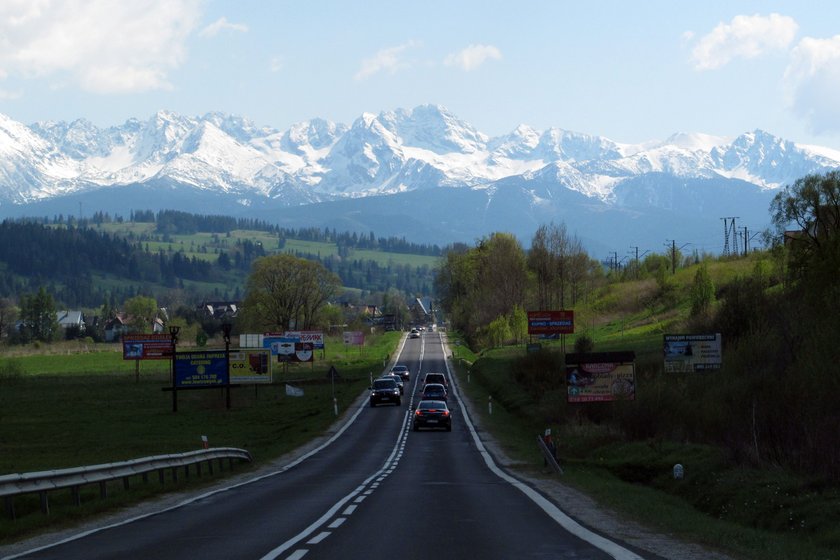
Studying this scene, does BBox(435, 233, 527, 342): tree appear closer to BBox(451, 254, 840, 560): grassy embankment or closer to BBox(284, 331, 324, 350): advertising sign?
BBox(284, 331, 324, 350): advertising sign

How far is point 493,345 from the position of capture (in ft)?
404

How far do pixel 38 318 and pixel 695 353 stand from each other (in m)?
148

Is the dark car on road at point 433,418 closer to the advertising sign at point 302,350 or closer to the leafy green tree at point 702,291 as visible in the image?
the leafy green tree at point 702,291

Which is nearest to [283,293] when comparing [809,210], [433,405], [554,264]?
[554,264]

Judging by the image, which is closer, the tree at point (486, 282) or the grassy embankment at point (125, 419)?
the grassy embankment at point (125, 419)

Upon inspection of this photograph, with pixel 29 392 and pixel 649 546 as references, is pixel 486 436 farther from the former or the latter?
pixel 29 392

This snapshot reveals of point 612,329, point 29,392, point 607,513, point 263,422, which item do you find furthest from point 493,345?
point 607,513

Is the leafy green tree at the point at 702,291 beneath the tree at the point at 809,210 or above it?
beneath

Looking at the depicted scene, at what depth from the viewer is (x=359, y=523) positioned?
17.2 meters

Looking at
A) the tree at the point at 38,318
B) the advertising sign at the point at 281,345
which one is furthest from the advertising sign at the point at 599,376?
the tree at the point at 38,318

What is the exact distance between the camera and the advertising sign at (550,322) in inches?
3460

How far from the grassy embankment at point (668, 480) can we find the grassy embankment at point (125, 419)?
972 centimetres

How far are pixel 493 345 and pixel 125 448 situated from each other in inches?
3212

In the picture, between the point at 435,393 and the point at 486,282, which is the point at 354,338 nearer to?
the point at 486,282
